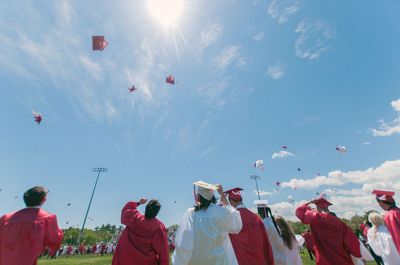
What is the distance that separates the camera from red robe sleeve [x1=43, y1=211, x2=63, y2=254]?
362 centimetres

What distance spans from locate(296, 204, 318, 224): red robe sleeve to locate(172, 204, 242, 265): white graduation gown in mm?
2366

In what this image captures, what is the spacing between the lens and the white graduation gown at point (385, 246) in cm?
563

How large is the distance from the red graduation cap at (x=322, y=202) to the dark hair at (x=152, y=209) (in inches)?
140

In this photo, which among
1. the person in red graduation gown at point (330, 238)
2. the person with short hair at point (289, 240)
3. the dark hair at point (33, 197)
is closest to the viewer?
the dark hair at point (33, 197)

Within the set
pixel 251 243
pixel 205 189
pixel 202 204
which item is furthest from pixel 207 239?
pixel 251 243

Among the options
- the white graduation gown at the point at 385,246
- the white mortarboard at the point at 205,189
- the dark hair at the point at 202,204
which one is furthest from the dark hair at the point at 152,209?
the white graduation gown at the point at 385,246

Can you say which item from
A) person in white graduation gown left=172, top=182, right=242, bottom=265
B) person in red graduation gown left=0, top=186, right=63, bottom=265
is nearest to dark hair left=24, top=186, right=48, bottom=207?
person in red graduation gown left=0, top=186, right=63, bottom=265

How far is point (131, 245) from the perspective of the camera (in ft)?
16.6

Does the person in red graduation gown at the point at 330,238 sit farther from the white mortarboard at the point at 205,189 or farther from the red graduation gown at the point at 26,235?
the red graduation gown at the point at 26,235

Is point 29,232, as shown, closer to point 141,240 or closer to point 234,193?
point 141,240

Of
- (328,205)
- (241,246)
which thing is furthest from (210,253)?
(328,205)

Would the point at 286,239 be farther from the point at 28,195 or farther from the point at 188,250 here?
the point at 28,195

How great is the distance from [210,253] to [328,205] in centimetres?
330

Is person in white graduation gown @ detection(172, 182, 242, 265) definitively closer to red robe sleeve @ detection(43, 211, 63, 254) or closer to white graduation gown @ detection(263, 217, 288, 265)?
red robe sleeve @ detection(43, 211, 63, 254)
